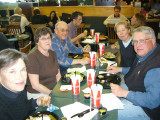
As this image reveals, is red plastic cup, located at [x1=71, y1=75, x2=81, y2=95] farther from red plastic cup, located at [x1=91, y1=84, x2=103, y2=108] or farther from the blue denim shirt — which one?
the blue denim shirt

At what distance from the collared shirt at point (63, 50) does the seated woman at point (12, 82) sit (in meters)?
1.18

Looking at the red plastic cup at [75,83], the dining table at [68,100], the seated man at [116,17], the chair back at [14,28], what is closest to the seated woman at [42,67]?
the dining table at [68,100]

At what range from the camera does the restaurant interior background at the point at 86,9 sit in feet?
21.9

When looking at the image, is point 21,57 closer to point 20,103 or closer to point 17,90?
point 17,90

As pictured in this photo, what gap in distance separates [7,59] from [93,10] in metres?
5.89

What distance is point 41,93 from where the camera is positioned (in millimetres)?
2135

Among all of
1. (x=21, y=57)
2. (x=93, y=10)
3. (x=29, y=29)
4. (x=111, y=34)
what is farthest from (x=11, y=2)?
(x=21, y=57)

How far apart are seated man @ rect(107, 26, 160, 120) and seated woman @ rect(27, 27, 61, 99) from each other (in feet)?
2.67

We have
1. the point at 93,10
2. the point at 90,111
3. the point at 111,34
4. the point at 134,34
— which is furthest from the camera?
the point at 93,10

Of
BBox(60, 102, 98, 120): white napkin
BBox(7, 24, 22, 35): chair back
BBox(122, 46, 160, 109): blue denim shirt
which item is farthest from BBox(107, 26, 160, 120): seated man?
BBox(7, 24, 22, 35): chair back

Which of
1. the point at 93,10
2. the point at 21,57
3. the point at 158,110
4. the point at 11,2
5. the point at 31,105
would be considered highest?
the point at 11,2

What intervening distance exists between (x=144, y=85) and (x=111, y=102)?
0.37m

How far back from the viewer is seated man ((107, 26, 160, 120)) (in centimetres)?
157

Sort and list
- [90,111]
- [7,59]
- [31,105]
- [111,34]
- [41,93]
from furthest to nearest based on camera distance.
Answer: [111,34]
[41,93]
[31,105]
[90,111]
[7,59]
